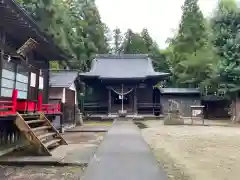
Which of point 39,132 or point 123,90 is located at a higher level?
point 123,90

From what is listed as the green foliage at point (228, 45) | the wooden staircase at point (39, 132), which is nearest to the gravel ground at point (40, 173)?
the wooden staircase at point (39, 132)

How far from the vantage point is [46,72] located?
45.3ft

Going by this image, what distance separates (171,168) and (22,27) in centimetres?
659

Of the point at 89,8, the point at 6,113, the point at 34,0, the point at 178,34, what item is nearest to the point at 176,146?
the point at 6,113

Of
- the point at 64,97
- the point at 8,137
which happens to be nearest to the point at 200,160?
the point at 8,137

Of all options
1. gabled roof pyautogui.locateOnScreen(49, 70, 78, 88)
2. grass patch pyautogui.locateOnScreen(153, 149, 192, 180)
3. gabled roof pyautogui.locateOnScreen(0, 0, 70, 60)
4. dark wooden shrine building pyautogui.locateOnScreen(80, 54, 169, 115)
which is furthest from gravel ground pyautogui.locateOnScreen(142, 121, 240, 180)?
dark wooden shrine building pyautogui.locateOnScreen(80, 54, 169, 115)

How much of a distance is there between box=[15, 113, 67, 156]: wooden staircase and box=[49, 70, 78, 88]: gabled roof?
8.40 metres

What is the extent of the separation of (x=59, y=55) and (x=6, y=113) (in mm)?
7054

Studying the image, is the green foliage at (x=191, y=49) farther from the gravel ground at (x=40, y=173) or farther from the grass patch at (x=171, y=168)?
the gravel ground at (x=40, y=173)

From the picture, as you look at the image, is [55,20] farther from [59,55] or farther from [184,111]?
[184,111]

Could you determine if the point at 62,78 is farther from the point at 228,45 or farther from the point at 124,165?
the point at 124,165

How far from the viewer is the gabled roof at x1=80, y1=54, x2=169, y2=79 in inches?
1024

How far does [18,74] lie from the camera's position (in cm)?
963

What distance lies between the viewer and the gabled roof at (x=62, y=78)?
17.6 m
